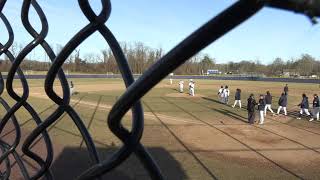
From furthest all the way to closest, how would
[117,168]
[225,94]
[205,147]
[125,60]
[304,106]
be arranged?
[225,94] < [304,106] < [205,147] < [117,168] < [125,60]

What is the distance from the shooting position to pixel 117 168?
10.7 metres

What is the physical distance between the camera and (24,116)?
1953 cm

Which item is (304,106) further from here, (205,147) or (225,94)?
(205,147)

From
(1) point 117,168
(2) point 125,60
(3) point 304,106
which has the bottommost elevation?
(1) point 117,168

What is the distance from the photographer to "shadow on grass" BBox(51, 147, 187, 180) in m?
9.77

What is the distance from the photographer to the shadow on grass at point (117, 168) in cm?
977

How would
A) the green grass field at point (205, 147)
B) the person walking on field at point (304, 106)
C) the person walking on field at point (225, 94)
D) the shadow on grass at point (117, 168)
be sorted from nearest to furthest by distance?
the shadow on grass at point (117, 168) < the green grass field at point (205, 147) < the person walking on field at point (304, 106) < the person walking on field at point (225, 94)

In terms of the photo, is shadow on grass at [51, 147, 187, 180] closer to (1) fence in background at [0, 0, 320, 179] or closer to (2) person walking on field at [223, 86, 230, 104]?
(1) fence in background at [0, 0, 320, 179]

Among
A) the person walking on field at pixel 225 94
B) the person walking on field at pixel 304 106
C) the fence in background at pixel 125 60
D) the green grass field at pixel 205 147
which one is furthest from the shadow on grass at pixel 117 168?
the person walking on field at pixel 225 94

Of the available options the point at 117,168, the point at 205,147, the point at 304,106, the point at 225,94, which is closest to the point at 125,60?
the point at 117,168

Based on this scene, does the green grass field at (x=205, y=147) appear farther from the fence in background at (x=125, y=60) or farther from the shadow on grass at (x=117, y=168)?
→ the fence in background at (x=125, y=60)

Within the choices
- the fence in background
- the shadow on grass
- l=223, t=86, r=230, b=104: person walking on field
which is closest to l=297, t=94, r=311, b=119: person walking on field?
l=223, t=86, r=230, b=104: person walking on field

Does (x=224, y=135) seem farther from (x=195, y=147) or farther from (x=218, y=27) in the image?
(x=218, y=27)

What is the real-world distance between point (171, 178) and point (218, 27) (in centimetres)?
934
